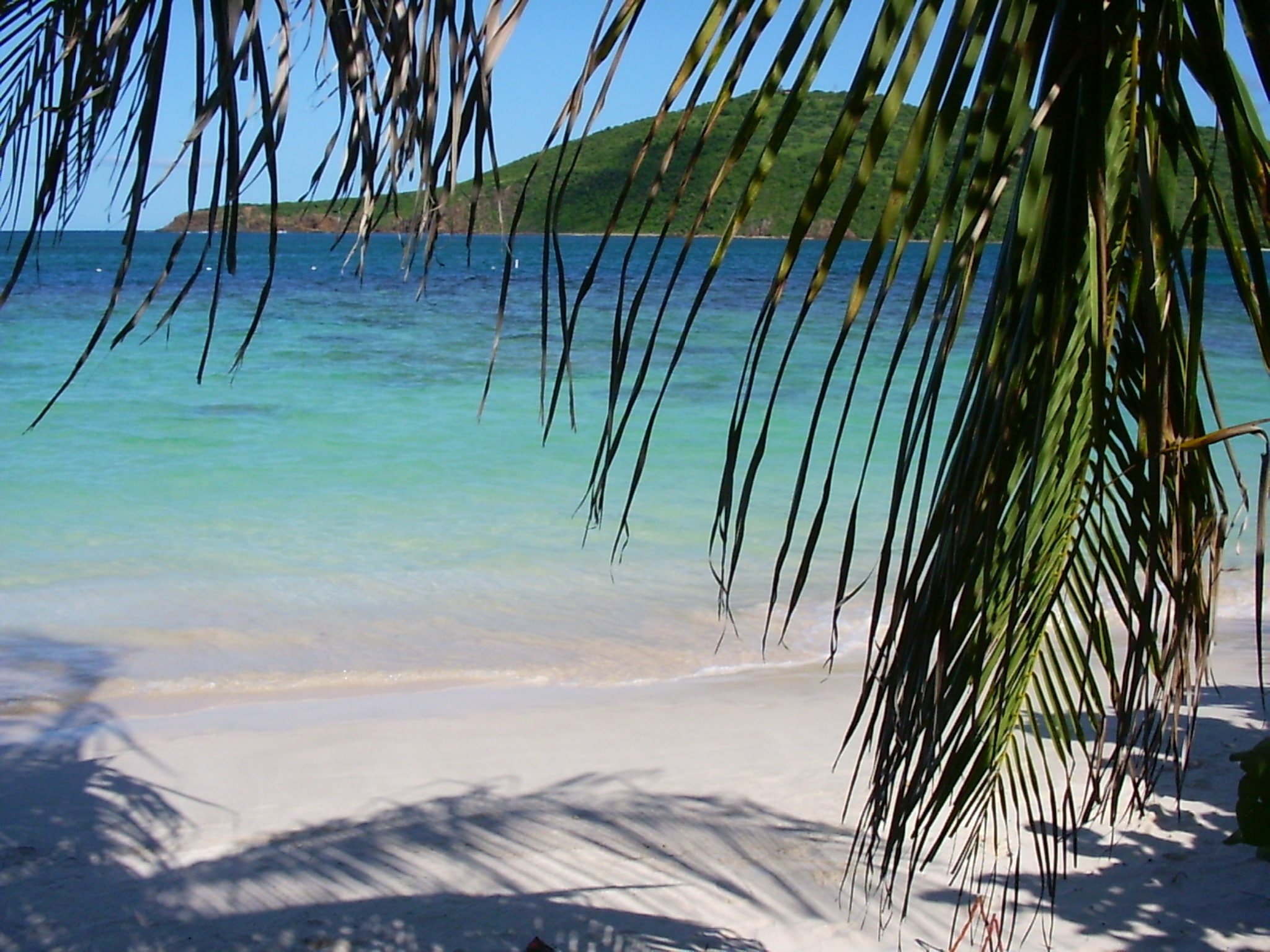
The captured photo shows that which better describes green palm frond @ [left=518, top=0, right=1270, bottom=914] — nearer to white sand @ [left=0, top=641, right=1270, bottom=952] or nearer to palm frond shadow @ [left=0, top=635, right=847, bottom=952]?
white sand @ [left=0, top=641, right=1270, bottom=952]

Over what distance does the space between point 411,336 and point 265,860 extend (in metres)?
18.0

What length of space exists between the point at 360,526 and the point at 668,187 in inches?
568

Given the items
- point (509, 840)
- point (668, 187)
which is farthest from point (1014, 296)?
point (668, 187)

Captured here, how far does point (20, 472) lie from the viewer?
9.55m

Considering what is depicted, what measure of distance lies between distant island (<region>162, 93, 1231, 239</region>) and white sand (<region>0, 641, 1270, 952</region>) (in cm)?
163

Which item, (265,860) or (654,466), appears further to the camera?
(654,466)

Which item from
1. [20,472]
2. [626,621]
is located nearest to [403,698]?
[626,621]

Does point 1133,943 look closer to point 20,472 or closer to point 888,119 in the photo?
point 888,119

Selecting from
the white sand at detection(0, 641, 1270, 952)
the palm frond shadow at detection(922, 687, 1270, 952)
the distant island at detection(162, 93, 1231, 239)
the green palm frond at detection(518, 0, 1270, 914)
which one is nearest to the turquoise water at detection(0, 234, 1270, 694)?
the distant island at detection(162, 93, 1231, 239)

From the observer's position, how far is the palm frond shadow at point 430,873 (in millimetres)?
2848

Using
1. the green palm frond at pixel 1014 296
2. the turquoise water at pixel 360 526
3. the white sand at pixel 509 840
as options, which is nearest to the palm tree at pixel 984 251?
the green palm frond at pixel 1014 296

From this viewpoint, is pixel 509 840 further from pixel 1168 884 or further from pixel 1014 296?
pixel 1014 296

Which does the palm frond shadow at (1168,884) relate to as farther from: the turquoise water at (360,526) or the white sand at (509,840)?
the turquoise water at (360,526)

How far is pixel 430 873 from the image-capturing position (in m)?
3.19
